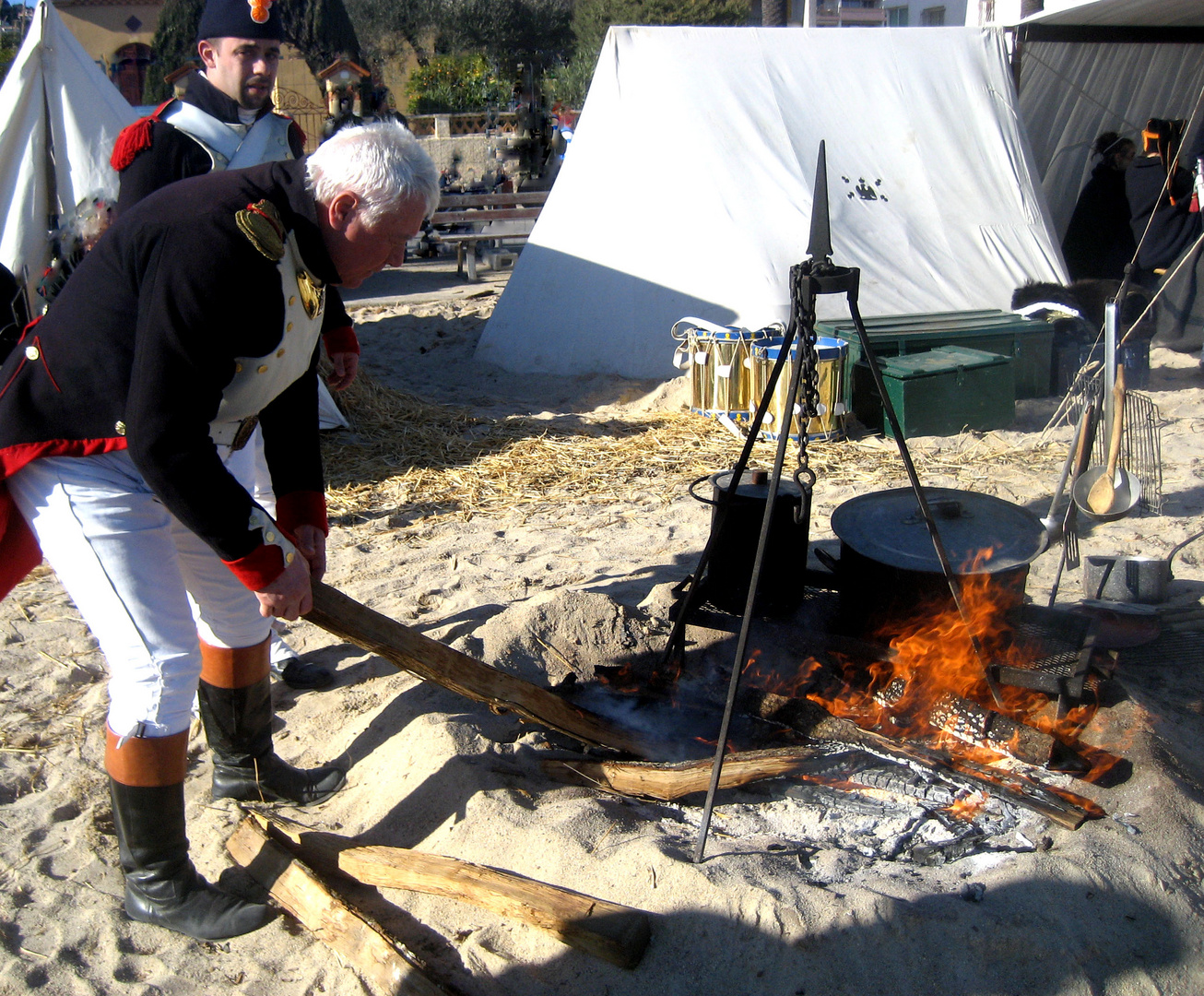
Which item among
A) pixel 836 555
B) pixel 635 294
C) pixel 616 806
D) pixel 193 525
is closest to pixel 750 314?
pixel 635 294

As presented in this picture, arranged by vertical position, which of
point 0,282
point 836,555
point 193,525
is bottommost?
point 836,555

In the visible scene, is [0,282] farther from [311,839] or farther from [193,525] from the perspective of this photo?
[311,839]

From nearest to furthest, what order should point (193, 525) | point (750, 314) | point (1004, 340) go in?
point (193, 525) < point (1004, 340) < point (750, 314)

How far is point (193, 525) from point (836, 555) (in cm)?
311

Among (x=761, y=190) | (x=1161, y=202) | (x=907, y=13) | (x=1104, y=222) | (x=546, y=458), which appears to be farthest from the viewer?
(x=907, y=13)

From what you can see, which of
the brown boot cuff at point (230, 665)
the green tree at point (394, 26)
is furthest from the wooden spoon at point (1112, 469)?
the green tree at point (394, 26)

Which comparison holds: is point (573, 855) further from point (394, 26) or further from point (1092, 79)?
point (394, 26)

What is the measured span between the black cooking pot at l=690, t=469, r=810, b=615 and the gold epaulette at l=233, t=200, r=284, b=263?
165 centimetres

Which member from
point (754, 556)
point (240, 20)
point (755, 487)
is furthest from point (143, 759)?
point (240, 20)

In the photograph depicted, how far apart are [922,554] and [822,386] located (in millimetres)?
3520

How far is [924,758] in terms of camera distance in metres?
2.66

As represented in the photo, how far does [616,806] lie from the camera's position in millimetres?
2613

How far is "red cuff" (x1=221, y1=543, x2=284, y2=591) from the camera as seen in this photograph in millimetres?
2010

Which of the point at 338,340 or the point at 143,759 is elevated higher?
the point at 338,340
